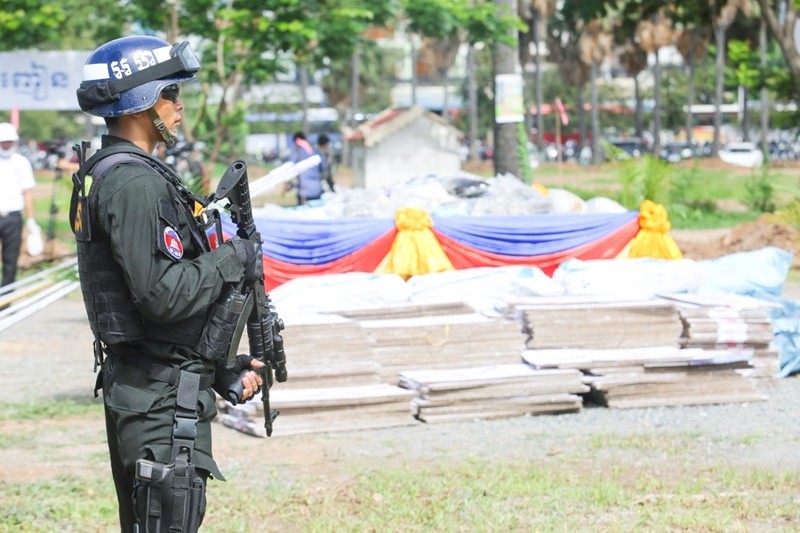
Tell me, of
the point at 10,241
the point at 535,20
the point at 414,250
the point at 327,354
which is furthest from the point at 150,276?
the point at 535,20

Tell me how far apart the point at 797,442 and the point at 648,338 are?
4.74 feet

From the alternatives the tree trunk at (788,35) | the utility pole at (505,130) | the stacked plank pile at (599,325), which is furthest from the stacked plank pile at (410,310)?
the utility pole at (505,130)

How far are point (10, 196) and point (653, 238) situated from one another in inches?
240

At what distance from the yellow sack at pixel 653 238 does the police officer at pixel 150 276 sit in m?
7.49

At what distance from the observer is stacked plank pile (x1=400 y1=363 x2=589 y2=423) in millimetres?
7652

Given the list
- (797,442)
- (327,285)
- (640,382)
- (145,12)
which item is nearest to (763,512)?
(797,442)

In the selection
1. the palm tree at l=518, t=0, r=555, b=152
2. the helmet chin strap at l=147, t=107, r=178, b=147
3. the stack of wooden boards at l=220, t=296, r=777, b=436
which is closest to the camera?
the helmet chin strap at l=147, t=107, r=178, b=147

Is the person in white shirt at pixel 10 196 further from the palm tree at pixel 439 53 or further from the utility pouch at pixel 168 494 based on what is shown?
the palm tree at pixel 439 53

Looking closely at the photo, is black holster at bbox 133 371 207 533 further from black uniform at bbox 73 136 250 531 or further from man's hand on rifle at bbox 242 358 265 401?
man's hand on rifle at bbox 242 358 265 401

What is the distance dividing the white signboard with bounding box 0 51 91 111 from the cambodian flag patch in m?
15.6

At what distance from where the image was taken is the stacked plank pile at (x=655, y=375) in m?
7.91

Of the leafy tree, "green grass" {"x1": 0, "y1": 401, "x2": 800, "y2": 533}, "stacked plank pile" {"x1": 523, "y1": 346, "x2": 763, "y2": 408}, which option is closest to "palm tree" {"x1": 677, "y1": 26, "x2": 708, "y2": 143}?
the leafy tree

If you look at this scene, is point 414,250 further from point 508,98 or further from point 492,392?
point 508,98

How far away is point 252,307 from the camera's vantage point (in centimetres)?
361
